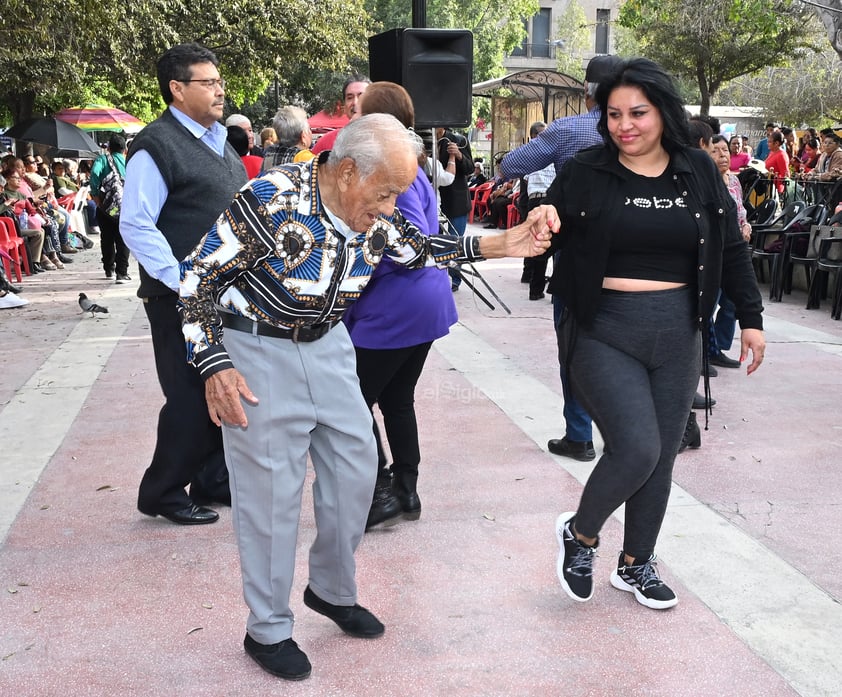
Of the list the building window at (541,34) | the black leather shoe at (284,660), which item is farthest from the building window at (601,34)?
the black leather shoe at (284,660)

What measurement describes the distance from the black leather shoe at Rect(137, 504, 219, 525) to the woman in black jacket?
1.79 m

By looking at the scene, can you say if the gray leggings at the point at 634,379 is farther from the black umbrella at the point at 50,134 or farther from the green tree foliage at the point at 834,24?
the black umbrella at the point at 50,134

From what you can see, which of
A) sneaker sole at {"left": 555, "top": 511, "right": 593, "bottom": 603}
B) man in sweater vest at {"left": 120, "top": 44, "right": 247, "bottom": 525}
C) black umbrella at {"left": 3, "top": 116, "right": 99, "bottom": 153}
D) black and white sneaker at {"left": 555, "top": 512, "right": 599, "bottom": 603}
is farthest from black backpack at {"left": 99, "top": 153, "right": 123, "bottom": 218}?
black and white sneaker at {"left": 555, "top": 512, "right": 599, "bottom": 603}

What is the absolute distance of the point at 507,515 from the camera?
442cm

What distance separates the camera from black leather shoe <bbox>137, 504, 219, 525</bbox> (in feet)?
14.0

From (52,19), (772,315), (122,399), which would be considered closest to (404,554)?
(122,399)

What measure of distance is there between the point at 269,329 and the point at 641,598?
1.71 meters

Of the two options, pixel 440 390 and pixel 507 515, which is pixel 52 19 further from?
pixel 507 515

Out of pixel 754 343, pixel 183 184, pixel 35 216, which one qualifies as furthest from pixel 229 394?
pixel 35 216

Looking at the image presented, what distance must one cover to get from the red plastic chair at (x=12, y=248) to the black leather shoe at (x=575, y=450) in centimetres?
942

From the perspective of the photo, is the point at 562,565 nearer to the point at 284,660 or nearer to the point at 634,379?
the point at 634,379

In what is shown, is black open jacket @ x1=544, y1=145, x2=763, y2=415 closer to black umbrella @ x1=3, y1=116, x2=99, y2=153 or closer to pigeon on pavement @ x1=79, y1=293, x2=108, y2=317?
pigeon on pavement @ x1=79, y1=293, x2=108, y2=317

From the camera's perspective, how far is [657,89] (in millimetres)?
3160

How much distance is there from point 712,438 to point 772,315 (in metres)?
4.88
